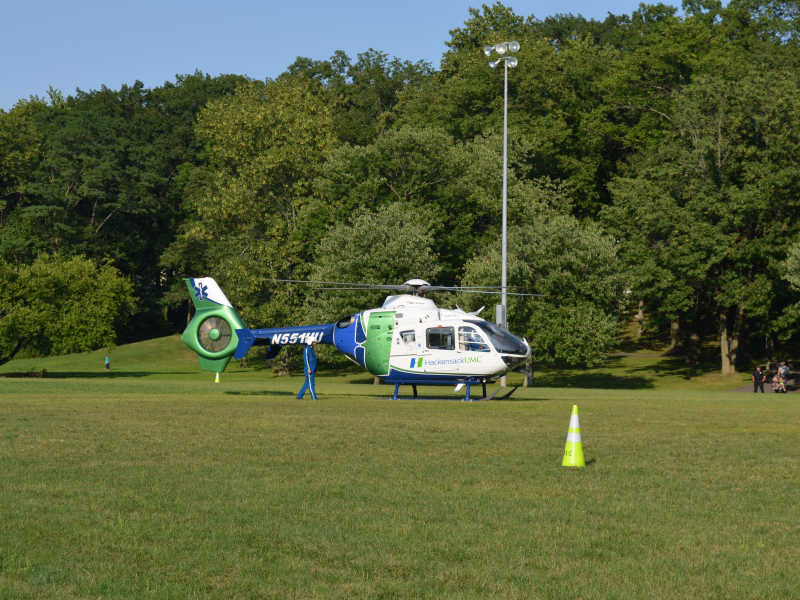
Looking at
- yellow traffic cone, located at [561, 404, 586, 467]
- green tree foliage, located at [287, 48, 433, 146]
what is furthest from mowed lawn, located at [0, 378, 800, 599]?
green tree foliage, located at [287, 48, 433, 146]

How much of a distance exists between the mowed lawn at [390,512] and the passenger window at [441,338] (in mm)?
11313

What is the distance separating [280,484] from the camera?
37.8 feet

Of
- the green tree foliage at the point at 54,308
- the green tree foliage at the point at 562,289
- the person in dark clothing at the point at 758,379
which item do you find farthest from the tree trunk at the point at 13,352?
the person in dark clothing at the point at 758,379

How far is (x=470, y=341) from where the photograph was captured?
29.9 metres

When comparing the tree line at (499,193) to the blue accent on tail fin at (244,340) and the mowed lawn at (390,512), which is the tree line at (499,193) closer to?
the blue accent on tail fin at (244,340)

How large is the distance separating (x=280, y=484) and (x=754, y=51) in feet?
240

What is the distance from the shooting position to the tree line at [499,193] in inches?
2095

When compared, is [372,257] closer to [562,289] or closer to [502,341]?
[562,289]

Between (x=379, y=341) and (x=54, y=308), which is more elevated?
(x=54, y=308)

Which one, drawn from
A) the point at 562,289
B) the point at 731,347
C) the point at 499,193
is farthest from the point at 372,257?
the point at 731,347

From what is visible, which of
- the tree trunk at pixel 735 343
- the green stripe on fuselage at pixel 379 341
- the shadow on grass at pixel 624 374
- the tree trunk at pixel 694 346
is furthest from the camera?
the tree trunk at pixel 694 346

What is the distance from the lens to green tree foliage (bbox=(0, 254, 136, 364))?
184 feet

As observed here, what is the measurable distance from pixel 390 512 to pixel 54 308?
180 feet

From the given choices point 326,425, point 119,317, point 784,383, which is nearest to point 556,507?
point 326,425
